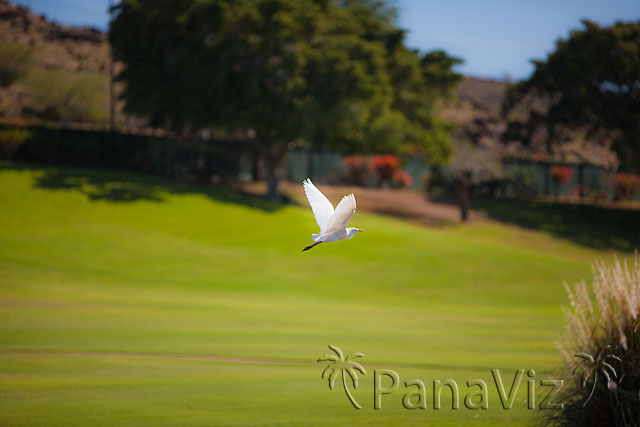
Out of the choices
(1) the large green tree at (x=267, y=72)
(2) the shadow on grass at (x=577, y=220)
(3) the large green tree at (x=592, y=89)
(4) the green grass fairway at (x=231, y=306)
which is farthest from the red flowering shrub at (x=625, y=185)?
(1) the large green tree at (x=267, y=72)

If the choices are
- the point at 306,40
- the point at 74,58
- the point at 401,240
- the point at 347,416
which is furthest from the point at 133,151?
the point at 74,58

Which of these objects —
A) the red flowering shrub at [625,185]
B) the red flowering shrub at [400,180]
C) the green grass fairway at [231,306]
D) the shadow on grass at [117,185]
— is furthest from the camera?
the red flowering shrub at [400,180]

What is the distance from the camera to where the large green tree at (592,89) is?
139ft

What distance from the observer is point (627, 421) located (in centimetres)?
682

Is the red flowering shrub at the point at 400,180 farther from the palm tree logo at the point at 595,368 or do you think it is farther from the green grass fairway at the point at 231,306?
the palm tree logo at the point at 595,368

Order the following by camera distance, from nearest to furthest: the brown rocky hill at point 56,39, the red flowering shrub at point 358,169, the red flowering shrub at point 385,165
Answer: the red flowering shrub at point 358,169
the red flowering shrub at point 385,165
the brown rocky hill at point 56,39

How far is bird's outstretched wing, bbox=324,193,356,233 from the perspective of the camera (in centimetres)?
502

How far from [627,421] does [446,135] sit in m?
38.4

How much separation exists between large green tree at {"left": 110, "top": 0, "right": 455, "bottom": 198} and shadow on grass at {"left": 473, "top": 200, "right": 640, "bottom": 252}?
899cm

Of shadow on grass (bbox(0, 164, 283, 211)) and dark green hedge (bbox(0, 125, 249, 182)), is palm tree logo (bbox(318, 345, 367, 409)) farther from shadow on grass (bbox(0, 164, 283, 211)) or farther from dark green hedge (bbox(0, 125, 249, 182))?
dark green hedge (bbox(0, 125, 249, 182))

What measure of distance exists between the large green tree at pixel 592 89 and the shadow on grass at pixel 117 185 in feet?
74.9

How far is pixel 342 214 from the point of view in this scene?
5.03 meters

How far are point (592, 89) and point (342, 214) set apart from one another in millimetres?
45652

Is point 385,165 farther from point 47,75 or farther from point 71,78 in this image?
point 47,75
